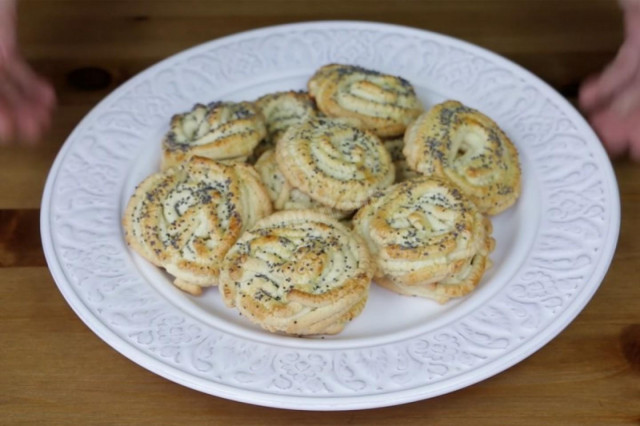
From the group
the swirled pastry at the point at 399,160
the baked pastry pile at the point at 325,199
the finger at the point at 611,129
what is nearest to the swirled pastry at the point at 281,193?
the baked pastry pile at the point at 325,199

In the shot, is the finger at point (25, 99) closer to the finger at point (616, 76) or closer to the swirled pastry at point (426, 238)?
the swirled pastry at point (426, 238)

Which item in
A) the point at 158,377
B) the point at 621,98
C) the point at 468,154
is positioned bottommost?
the point at 158,377

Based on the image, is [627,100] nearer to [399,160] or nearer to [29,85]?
[399,160]

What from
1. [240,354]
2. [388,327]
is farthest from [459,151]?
[240,354]

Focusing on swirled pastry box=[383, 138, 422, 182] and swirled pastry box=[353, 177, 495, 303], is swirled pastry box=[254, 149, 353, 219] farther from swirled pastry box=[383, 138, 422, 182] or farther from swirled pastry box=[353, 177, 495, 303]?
swirled pastry box=[383, 138, 422, 182]

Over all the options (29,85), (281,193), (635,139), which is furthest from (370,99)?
(29,85)

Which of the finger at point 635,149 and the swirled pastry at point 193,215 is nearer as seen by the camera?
the swirled pastry at point 193,215
